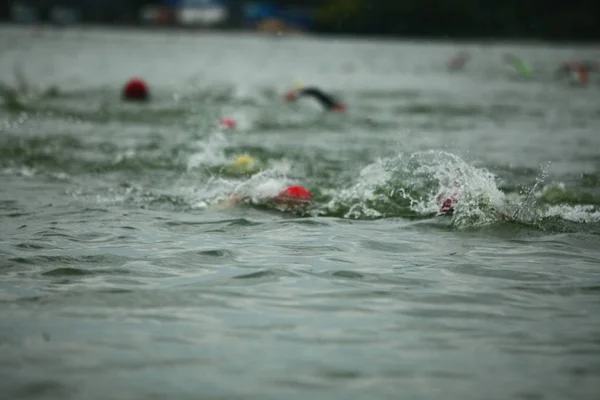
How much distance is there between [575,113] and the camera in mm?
22188

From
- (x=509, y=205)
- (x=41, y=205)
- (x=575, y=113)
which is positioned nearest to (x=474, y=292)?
(x=509, y=205)

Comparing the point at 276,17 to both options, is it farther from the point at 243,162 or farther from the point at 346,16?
the point at 243,162

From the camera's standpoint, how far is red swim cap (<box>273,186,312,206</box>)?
30.7ft

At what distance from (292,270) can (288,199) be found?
2.55m

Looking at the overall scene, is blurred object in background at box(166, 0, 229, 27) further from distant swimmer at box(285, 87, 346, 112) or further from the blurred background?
distant swimmer at box(285, 87, 346, 112)

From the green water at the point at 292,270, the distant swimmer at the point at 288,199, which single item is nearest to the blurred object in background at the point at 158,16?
the green water at the point at 292,270

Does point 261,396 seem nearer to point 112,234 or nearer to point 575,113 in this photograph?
point 112,234

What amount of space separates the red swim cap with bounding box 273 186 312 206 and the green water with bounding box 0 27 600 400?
0.37ft

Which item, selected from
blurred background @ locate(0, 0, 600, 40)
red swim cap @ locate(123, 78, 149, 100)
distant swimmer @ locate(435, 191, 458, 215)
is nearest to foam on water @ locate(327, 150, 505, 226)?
distant swimmer @ locate(435, 191, 458, 215)

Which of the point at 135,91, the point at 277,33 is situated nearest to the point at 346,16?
the point at 277,33

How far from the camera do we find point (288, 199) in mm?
9359

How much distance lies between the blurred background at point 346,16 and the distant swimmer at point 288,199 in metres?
85.7

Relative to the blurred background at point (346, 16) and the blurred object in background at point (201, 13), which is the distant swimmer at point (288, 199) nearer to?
the blurred background at point (346, 16)

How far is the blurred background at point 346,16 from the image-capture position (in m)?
95.1
